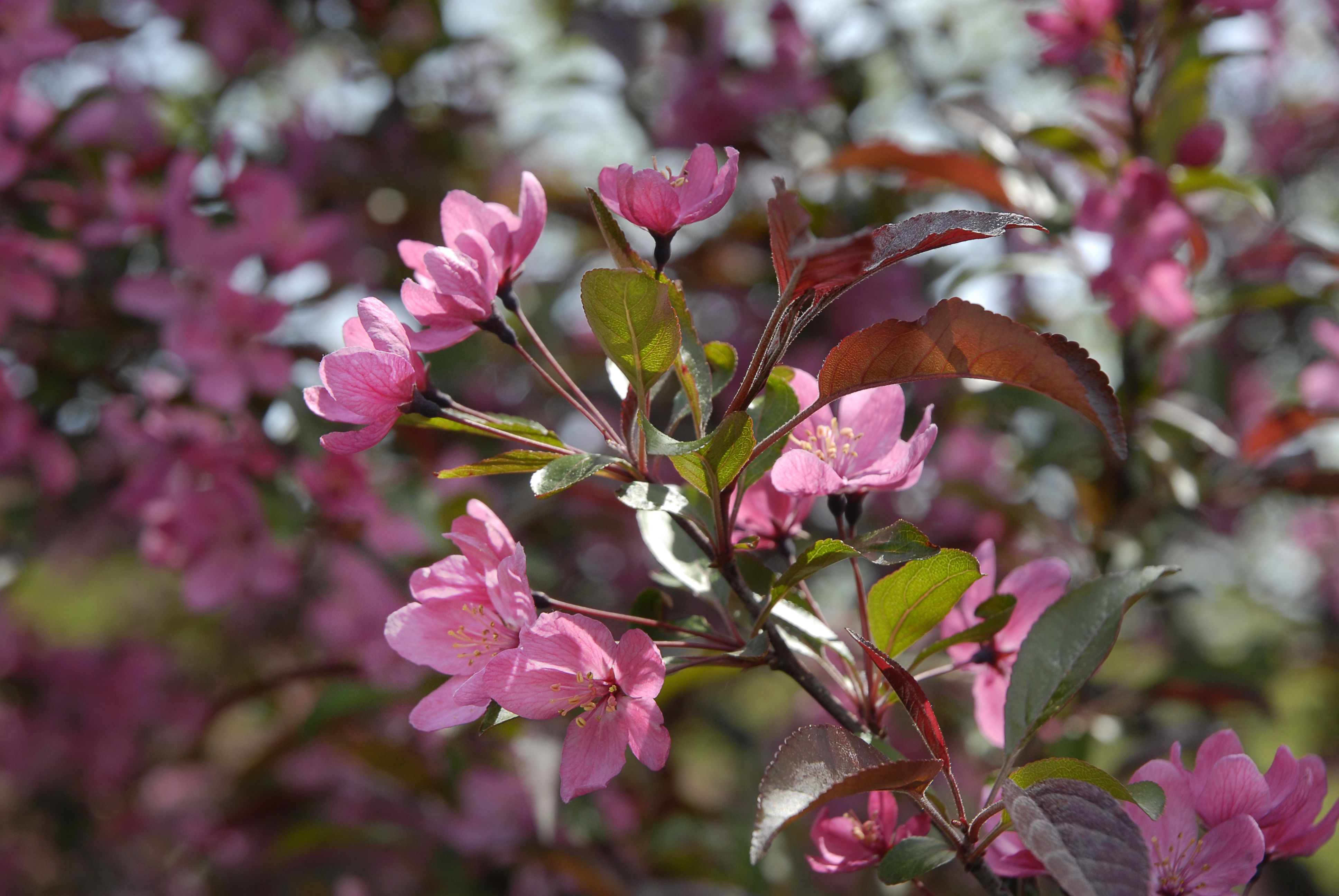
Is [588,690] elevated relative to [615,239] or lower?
lower

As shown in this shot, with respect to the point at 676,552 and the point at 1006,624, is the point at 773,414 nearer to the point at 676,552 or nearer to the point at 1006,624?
the point at 676,552

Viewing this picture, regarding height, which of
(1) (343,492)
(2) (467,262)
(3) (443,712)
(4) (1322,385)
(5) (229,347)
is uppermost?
(2) (467,262)

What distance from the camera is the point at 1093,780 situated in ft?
2.28

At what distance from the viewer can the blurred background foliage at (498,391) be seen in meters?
1.85

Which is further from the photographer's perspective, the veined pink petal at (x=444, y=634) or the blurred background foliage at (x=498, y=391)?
the blurred background foliage at (x=498, y=391)

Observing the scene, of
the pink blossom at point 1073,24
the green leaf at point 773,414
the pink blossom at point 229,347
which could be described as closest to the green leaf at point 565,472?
the green leaf at point 773,414

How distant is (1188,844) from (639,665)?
18.1 inches

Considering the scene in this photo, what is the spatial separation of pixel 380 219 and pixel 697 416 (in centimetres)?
233

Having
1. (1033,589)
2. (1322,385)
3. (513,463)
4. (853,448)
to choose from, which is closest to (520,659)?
(513,463)

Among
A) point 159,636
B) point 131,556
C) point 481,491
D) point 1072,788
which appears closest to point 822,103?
point 481,491

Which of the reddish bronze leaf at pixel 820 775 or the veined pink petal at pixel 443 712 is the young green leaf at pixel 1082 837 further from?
the veined pink petal at pixel 443 712

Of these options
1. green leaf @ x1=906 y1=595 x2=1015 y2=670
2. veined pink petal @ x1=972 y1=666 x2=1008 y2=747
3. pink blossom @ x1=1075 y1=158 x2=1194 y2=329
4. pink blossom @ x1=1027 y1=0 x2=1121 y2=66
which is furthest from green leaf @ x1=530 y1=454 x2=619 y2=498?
pink blossom @ x1=1027 y1=0 x2=1121 y2=66

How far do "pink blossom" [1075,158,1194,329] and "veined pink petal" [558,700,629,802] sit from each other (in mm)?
1253

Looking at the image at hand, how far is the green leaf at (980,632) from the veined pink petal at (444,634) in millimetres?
374
